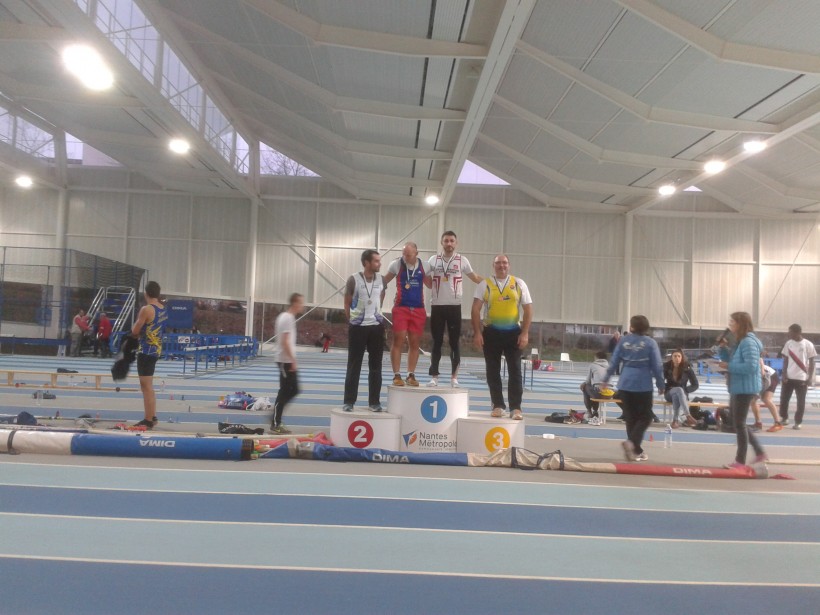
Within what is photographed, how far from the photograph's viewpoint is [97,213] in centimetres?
2739

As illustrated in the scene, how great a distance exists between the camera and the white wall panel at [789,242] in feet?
88.3

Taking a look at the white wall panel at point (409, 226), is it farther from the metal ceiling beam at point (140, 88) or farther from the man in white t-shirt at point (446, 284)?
the man in white t-shirt at point (446, 284)

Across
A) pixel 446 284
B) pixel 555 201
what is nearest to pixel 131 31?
pixel 446 284

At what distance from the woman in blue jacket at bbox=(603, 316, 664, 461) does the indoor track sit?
730mm

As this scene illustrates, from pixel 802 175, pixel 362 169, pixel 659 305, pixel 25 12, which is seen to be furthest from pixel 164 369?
pixel 802 175

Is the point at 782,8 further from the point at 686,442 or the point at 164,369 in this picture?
the point at 164,369

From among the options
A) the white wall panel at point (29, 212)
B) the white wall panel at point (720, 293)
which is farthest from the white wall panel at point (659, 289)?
the white wall panel at point (29, 212)

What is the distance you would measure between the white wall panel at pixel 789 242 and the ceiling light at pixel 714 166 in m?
9.17

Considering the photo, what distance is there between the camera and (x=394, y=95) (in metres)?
16.6

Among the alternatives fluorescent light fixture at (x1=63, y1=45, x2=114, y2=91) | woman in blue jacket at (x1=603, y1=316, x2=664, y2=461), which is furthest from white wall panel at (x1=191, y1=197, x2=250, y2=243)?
woman in blue jacket at (x1=603, y1=316, x2=664, y2=461)

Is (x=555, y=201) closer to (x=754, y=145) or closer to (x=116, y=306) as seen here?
(x=754, y=145)

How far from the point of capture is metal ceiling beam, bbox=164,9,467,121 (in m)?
15.9

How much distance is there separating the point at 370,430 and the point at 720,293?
2516 cm

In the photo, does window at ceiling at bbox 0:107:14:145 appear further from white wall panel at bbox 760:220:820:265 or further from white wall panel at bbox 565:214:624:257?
white wall panel at bbox 760:220:820:265
